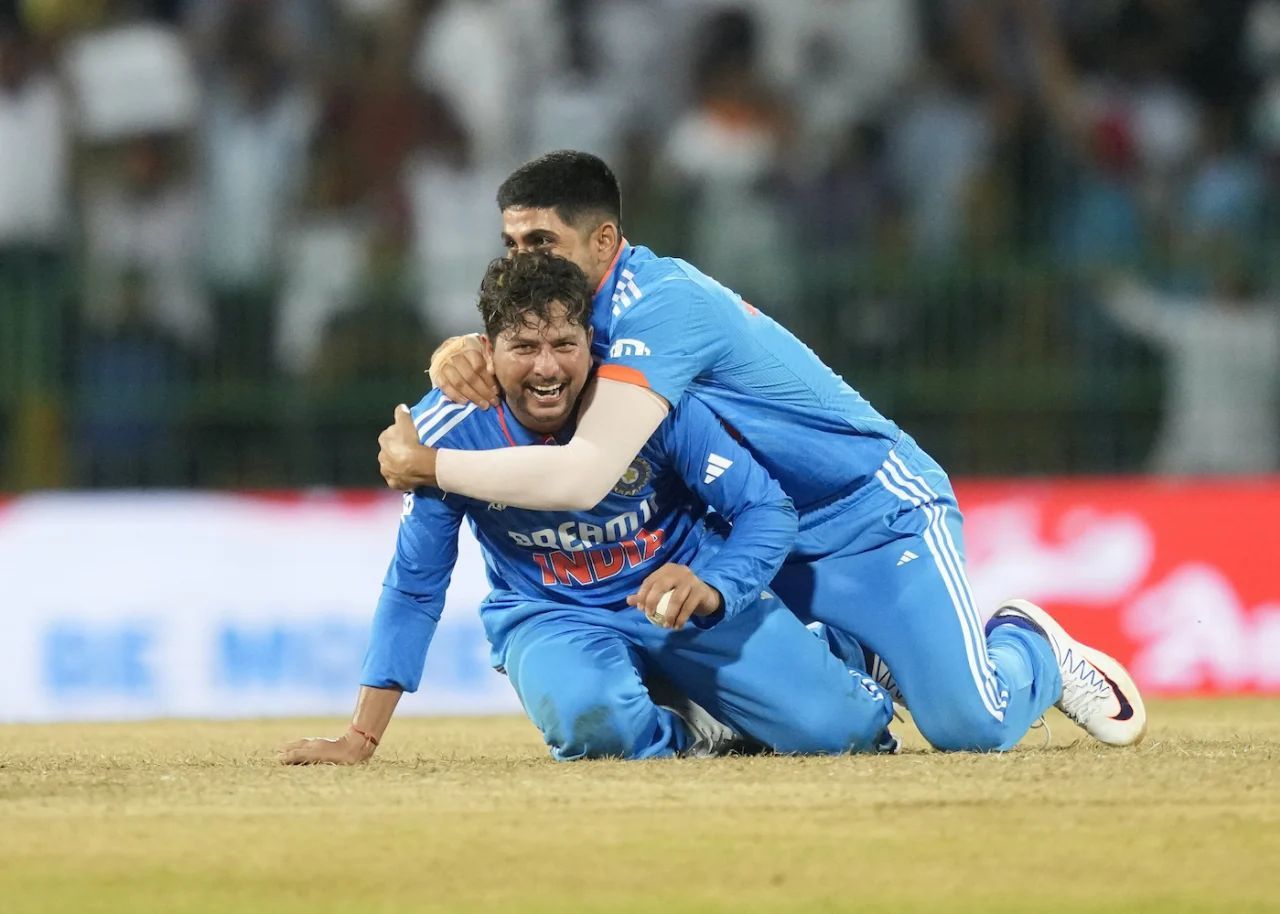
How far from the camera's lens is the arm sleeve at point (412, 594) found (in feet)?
18.6

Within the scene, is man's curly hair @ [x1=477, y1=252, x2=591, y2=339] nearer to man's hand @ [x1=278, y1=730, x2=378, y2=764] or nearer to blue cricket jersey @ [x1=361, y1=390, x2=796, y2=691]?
blue cricket jersey @ [x1=361, y1=390, x2=796, y2=691]

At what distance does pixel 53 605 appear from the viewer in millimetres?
10016

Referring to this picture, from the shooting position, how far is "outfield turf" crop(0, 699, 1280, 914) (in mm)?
3885

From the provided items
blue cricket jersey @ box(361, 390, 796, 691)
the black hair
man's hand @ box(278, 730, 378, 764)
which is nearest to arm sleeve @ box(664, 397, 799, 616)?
blue cricket jersey @ box(361, 390, 796, 691)

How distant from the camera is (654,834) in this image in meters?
4.44

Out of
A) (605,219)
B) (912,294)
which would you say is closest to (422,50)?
(912,294)

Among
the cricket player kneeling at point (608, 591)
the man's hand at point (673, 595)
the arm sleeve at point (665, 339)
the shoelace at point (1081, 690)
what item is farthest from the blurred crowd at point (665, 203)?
the man's hand at point (673, 595)

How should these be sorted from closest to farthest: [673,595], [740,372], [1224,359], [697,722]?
[673,595] → [740,372] → [697,722] → [1224,359]

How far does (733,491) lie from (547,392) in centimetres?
62

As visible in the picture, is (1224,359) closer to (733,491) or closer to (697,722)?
(697,722)

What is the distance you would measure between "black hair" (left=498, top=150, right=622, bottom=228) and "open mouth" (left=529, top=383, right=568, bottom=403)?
572 mm

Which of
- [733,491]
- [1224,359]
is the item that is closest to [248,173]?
[1224,359]

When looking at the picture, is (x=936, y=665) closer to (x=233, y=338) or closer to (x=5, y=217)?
(x=233, y=338)

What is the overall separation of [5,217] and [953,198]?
512 centimetres
